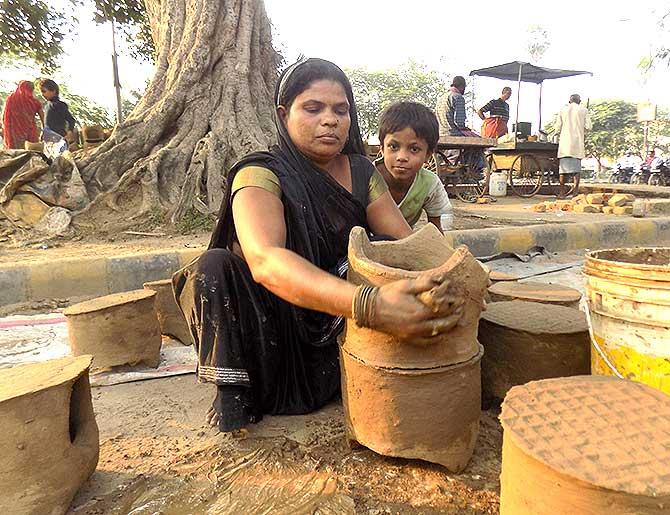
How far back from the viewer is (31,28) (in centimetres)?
1145

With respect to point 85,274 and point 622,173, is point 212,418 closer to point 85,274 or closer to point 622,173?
point 85,274

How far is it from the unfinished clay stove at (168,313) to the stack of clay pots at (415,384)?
1653 mm

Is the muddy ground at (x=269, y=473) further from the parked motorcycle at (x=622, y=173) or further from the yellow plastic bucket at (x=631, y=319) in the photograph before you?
the parked motorcycle at (x=622, y=173)

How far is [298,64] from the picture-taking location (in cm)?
193

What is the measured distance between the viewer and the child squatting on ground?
112 inches

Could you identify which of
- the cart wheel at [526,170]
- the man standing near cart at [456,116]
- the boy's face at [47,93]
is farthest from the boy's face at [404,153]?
the cart wheel at [526,170]

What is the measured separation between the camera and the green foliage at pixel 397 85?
3444cm

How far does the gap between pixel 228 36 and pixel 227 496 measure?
600 cm

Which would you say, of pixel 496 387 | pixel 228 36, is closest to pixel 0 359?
pixel 496 387

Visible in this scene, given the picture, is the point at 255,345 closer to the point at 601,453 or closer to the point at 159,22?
the point at 601,453

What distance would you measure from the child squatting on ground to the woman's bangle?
5.69 ft

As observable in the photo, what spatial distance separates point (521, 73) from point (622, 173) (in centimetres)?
1108

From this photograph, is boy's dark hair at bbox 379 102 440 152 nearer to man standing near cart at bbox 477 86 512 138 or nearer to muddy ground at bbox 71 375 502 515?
muddy ground at bbox 71 375 502 515

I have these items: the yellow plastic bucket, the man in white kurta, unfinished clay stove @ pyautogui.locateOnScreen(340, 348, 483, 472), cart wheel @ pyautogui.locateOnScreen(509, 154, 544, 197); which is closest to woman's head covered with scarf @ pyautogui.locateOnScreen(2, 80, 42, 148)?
unfinished clay stove @ pyautogui.locateOnScreen(340, 348, 483, 472)
